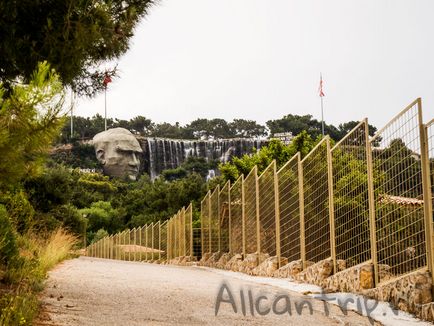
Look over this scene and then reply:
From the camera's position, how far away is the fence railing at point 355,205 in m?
5.70

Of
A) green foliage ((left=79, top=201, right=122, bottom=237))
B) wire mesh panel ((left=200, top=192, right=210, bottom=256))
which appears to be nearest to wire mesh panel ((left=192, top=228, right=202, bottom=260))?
wire mesh panel ((left=200, top=192, right=210, bottom=256))

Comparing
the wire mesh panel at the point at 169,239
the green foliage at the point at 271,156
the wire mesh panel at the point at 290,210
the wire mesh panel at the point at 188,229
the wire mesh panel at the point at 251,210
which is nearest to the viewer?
the wire mesh panel at the point at 290,210

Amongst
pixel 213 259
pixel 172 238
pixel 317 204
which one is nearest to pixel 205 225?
pixel 213 259

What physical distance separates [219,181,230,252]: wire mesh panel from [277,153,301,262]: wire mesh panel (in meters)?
4.74

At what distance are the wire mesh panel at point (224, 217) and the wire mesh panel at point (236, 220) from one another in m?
Result: 0.50

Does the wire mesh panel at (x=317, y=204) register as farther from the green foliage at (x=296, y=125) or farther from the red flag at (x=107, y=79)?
the green foliage at (x=296, y=125)

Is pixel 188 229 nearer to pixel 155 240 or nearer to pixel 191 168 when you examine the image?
pixel 155 240

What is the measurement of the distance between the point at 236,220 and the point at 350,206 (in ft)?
22.6

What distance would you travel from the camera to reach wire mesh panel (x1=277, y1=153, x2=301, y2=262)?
970 cm

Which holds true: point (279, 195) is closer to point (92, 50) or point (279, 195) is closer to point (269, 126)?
point (92, 50)

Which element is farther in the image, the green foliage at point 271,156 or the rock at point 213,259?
the green foliage at point 271,156

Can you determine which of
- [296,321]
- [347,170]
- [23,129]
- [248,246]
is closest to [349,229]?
[347,170]

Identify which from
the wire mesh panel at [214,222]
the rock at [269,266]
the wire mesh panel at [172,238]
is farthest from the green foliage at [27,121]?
the wire mesh panel at [172,238]

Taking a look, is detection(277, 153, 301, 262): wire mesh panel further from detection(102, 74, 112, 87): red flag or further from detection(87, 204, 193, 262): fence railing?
detection(87, 204, 193, 262): fence railing
